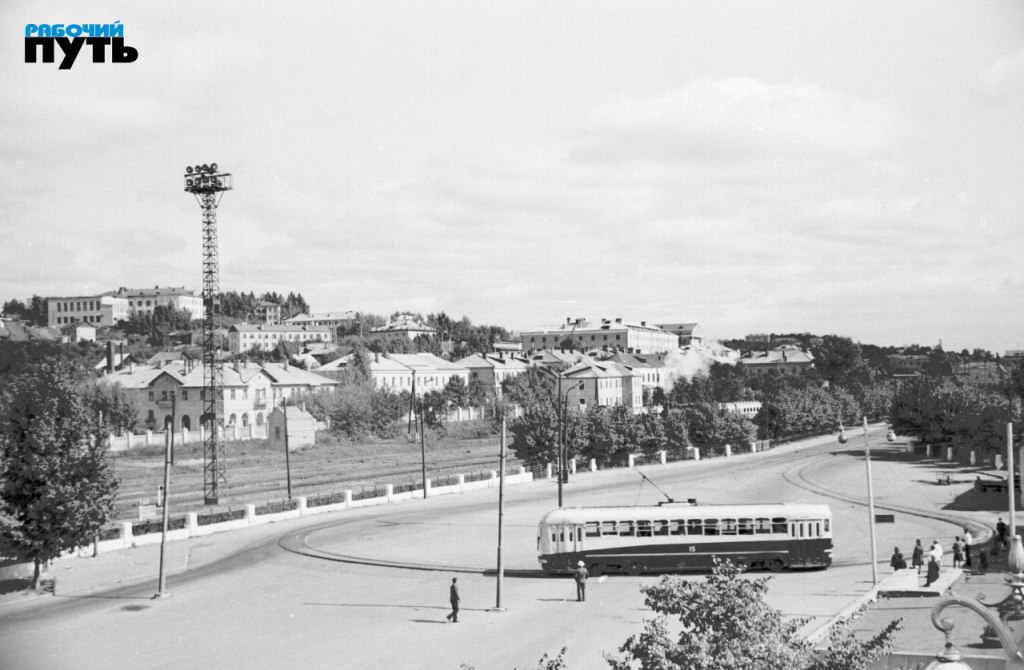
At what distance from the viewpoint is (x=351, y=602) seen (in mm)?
30562

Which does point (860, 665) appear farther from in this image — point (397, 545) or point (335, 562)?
point (397, 545)

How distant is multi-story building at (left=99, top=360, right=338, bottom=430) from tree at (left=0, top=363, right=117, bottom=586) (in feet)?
235

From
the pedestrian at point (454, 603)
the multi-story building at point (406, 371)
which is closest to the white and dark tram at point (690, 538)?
the pedestrian at point (454, 603)

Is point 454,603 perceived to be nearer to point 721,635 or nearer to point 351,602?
point 351,602

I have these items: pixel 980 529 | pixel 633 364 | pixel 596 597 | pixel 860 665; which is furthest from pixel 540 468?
pixel 633 364

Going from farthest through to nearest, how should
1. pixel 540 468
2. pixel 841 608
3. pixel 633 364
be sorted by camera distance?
1. pixel 633 364
2. pixel 540 468
3. pixel 841 608

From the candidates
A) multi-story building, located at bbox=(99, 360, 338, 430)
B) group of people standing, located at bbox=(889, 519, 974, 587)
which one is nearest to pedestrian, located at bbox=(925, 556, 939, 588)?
group of people standing, located at bbox=(889, 519, 974, 587)

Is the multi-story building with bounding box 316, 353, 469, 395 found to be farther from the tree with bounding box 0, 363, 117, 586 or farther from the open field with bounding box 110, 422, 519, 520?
the tree with bounding box 0, 363, 117, 586

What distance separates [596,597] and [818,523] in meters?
8.92

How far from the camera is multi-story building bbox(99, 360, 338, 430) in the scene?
4291 inches

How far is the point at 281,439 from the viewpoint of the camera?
103 m

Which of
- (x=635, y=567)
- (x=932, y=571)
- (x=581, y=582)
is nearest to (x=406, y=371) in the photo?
(x=635, y=567)

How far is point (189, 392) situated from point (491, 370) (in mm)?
61362

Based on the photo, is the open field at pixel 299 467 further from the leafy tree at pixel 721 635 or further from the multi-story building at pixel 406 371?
the leafy tree at pixel 721 635
